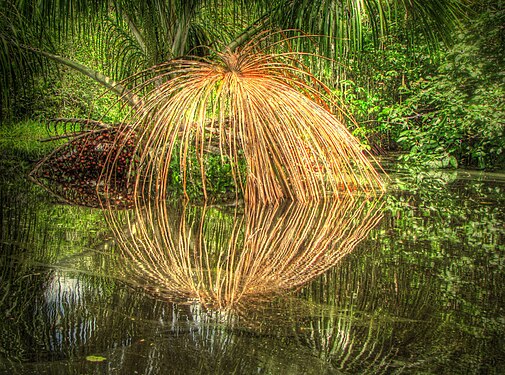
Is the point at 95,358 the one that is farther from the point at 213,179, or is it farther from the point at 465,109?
the point at 465,109

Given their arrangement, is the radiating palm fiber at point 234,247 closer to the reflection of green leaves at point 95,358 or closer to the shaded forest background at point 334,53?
the reflection of green leaves at point 95,358

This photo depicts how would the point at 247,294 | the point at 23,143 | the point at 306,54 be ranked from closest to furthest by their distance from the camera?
1. the point at 247,294
2. the point at 306,54
3. the point at 23,143

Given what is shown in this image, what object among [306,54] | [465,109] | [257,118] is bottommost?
[257,118]

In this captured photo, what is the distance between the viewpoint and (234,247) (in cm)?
281

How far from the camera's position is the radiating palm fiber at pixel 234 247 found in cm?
209

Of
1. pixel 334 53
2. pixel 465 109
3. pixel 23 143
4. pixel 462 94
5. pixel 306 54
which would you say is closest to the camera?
pixel 306 54

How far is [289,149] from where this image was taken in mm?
4293

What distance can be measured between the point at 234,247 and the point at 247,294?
2.77ft

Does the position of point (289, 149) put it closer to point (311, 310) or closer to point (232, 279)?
point (232, 279)

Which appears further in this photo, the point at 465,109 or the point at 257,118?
the point at 465,109

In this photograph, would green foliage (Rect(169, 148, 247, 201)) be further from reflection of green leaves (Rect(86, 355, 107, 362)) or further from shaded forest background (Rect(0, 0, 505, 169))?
reflection of green leaves (Rect(86, 355, 107, 362))

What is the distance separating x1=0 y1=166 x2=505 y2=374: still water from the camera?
1416mm

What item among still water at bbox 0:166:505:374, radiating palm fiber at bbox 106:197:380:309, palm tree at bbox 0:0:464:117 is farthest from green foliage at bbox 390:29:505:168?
still water at bbox 0:166:505:374

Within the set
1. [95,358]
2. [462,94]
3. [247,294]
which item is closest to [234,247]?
[247,294]
